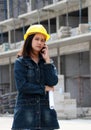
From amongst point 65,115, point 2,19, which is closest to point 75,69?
point 65,115

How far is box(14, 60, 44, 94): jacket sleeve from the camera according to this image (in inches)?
183

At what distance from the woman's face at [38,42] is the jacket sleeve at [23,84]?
187 mm

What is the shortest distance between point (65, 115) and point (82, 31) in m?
11.6

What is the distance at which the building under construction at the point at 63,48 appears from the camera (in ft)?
102

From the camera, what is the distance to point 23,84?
15.3 feet

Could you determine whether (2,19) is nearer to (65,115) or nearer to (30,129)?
(65,115)

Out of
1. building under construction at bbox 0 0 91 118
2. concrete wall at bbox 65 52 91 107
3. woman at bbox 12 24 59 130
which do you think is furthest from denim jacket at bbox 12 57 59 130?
concrete wall at bbox 65 52 91 107

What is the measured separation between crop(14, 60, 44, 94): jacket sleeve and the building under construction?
2151 cm

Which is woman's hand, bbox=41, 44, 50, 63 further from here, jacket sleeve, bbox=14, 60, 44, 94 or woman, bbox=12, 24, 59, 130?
jacket sleeve, bbox=14, 60, 44, 94

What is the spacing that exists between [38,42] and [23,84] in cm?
38

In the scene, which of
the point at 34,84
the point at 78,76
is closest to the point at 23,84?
the point at 34,84

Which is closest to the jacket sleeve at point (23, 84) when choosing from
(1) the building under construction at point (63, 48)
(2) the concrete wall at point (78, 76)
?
(1) the building under construction at point (63, 48)

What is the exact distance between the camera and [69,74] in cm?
4303

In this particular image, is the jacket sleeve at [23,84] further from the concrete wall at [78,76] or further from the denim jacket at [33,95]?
the concrete wall at [78,76]
